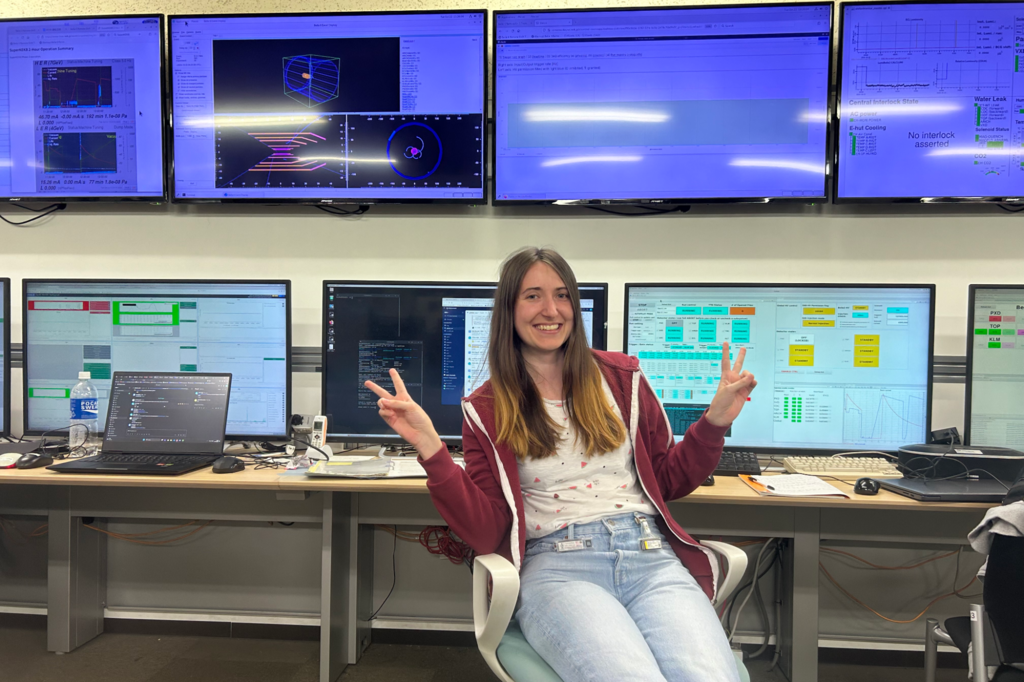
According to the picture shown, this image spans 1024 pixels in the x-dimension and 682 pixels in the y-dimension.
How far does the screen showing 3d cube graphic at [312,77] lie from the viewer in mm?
2271

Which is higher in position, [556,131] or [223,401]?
[556,131]

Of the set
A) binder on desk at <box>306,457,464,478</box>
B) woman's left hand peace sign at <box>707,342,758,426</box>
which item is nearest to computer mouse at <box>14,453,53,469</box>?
binder on desk at <box>306,457,464,478</box>

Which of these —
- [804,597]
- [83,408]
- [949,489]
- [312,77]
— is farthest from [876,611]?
[83,408]

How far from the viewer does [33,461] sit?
1.94m

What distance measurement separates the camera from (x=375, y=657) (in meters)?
2.26

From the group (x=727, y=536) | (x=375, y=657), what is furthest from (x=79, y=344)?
(x=727, y=536)

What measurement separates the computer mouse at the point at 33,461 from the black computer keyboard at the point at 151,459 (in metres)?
0.12

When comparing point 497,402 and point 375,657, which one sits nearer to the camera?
point 497,402

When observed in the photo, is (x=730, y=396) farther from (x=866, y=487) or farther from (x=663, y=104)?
(x=663, y=104)

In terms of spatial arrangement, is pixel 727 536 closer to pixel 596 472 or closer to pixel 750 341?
pixel 750 341

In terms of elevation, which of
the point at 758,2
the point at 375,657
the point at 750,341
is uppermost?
the point at 758,2

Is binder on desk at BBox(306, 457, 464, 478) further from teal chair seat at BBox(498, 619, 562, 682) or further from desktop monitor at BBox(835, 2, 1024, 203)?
desktop monitor at BBox(835, 2, 1024, 203)

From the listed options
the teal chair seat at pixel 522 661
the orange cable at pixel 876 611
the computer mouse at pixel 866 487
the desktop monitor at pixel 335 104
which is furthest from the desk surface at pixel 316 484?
the desktop monitor at pixel 335 104

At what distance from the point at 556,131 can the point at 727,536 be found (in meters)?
1.51
